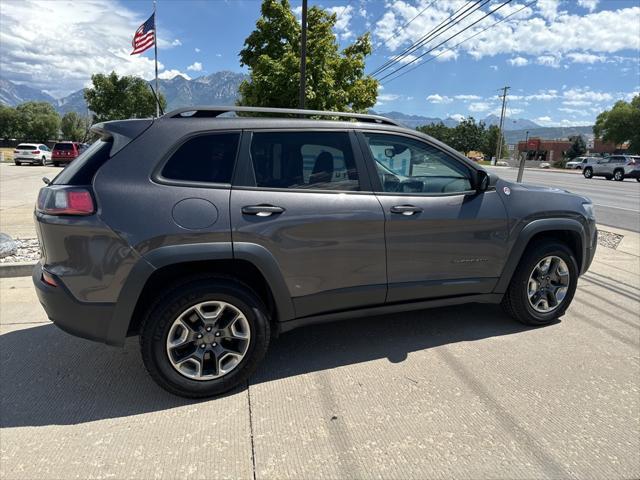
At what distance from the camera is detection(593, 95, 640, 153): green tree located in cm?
5803

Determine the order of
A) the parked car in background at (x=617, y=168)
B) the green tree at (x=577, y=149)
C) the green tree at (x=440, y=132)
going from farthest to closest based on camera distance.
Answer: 1. the green tree at (x=440, y=132)
2. the green tree at (x=577, y=149)
3. the parked car in background at (x=617, y=168)

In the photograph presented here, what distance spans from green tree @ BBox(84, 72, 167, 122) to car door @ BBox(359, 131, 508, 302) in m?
43.2

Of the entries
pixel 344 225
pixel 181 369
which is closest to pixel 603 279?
pixel 344 225

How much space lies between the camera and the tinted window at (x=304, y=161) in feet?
9.43

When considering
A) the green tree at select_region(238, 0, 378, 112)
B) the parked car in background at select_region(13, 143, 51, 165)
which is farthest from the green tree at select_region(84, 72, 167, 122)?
the green tree at select_region(238, 0, 378, 112)

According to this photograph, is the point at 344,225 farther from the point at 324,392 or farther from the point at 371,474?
the point at 371,474

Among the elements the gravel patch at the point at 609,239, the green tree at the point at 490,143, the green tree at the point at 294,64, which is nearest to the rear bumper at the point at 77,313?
the gravel patch at the point at 609,239

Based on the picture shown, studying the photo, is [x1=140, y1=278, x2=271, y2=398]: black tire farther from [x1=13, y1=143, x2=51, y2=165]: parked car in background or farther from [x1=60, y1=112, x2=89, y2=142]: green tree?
[x1=60, y1=112, x2=89, y2=142]: green tree

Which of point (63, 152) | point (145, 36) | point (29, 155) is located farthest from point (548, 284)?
point (29, 155)

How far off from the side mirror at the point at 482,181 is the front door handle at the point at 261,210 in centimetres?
169

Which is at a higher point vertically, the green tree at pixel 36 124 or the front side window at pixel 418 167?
the green tree at pixel 36 124

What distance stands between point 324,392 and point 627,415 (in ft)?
6.28

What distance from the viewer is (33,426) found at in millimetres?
2523

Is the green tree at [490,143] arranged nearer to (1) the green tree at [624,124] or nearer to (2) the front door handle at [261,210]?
(1) the green tree at [624,124]
